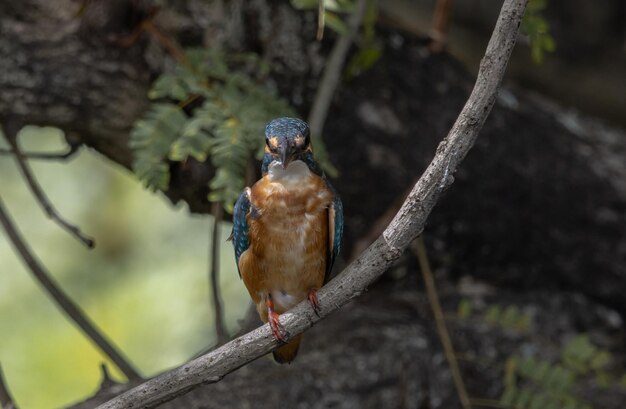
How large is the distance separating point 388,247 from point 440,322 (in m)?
1.63

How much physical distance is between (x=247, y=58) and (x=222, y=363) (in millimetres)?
1457

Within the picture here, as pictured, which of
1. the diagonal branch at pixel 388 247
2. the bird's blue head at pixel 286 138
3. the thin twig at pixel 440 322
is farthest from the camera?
the thin twig at pixel 440 322

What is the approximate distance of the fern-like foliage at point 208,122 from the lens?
124 inches

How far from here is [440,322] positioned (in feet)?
13.0

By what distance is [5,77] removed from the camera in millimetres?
3455

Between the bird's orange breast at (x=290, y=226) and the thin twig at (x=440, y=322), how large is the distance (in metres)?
1.01

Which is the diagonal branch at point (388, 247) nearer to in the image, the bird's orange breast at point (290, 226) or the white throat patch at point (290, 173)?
the bird's orange breast at point (290, 226)

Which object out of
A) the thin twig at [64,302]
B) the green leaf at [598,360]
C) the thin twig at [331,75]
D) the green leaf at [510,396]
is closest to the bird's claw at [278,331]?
the thin twig at [331,75]

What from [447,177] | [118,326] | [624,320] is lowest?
[118,326]

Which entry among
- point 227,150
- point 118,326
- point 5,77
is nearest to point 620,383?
point 227,150

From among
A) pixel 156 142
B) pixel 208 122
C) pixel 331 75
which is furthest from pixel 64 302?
pixel 331 75

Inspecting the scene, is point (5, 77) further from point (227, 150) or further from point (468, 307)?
point (468, 307)

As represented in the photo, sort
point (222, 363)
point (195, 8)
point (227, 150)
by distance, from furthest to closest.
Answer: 1. point (195, 8)
2. point (227, 150)
3. point (222, 363)

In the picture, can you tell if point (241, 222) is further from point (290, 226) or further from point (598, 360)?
point (598, 360)
